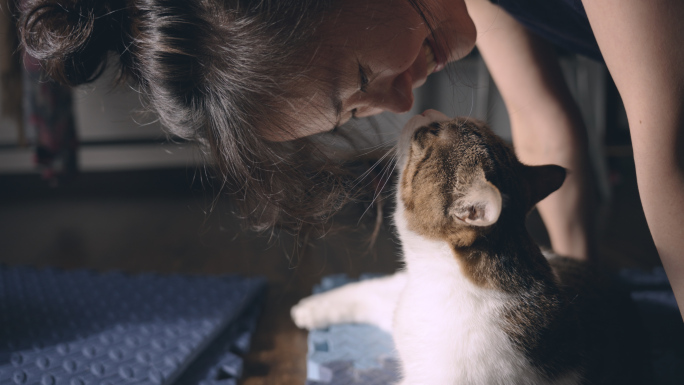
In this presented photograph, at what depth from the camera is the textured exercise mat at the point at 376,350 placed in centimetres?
85

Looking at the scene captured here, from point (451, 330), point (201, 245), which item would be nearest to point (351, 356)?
point (451, 330)

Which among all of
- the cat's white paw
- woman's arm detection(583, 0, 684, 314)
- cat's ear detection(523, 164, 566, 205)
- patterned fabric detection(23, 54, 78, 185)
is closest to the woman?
woman's arm detection(583, 0, 684, 314)

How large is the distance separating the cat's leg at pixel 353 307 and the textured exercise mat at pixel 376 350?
2cm

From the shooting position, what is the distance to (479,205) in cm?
63

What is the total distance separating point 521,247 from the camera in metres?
0.69

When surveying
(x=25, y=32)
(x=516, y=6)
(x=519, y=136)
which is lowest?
(x=519, y=136)

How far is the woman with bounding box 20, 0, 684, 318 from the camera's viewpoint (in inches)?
23.0

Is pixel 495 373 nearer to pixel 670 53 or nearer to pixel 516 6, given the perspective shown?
pixel 670 53

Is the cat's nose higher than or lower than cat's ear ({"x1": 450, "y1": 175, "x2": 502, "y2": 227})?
higher

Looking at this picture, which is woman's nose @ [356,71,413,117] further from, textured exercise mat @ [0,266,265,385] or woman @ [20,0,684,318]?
textured exercise mat @ [0,266,265,385]

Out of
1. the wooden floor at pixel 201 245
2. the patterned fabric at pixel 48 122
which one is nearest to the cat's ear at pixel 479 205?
the wooden floor at pixel 201 245

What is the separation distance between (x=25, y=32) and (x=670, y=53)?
0.85 m

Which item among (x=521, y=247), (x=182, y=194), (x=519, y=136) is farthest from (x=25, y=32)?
(x=182, y=194)

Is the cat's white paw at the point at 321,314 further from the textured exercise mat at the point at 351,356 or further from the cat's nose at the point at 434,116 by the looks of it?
the cat's nose at the point at 434,116
